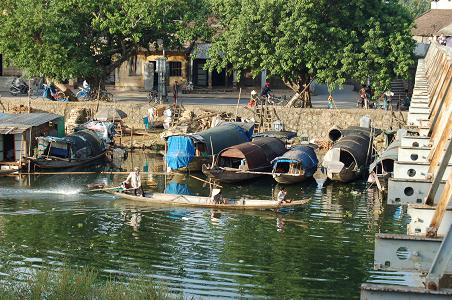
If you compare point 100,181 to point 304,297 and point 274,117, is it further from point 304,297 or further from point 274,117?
point 304,297

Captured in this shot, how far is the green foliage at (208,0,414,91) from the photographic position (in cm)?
4575

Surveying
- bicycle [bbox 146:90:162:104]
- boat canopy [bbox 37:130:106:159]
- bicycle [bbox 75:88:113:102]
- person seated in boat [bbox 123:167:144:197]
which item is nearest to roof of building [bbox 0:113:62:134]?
boat canopy [bbox 37:130:106:159]

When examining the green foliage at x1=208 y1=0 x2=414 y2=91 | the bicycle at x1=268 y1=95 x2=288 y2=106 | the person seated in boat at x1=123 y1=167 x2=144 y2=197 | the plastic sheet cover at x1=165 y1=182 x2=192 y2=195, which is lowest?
the plastic sheet cover at x1=165 y1=182 x2=192 y2=195

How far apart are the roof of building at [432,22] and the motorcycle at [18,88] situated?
28.1 m

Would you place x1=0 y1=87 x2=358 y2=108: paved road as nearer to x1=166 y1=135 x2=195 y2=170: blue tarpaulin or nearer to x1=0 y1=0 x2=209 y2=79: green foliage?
x1=0 y1=0 x2=209 y2=79: green foliage

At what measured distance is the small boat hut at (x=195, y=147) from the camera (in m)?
39.7

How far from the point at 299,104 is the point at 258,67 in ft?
10.5

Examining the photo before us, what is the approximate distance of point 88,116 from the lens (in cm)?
4934

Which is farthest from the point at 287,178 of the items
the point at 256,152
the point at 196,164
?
the point at 196,164

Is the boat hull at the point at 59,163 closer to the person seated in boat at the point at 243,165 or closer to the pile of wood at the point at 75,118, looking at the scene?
the pile of wood at the point at 75,118

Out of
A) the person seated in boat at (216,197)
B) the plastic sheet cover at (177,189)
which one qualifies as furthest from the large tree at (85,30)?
the person seated in boat at (216,197)

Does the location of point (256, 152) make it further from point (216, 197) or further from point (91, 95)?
point (91, 95)

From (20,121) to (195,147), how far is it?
8615 millimetres

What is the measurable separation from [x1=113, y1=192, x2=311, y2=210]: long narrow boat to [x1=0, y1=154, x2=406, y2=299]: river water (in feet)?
1.02
